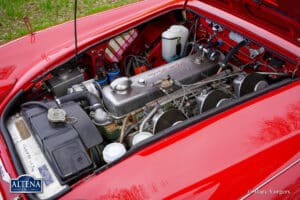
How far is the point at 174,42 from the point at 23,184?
1506 mm

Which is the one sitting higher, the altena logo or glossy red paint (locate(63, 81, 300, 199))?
the altena logo

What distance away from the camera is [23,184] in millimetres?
1434

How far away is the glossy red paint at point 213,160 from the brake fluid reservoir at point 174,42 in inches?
37.6

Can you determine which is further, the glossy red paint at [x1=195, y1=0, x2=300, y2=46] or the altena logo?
the glossy red paint at [x1=195, y1=0, x2=300, y2=46]

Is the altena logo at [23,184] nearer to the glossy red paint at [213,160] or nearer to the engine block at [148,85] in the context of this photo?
the glossy red paint at [213,160]

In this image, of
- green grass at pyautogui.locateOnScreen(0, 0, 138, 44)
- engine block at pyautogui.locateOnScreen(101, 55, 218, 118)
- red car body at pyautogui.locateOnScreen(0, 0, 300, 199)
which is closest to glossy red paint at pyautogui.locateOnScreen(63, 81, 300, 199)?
red car body at pyautogui.locateOnScreen(0, 0, 300, 199)

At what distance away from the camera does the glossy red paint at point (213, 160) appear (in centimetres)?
141

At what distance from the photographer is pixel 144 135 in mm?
1745

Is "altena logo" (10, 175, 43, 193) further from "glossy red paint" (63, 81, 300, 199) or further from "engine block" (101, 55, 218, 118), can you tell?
"engine block" (101, 55, 218, 118)

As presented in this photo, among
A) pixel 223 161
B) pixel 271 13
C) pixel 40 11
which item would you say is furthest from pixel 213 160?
pixel 40 11

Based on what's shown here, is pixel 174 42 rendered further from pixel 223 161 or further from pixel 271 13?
pixel 223 161

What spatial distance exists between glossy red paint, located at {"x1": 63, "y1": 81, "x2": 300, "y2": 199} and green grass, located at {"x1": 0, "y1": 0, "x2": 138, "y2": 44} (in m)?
3.95

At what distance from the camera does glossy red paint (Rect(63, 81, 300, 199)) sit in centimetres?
141

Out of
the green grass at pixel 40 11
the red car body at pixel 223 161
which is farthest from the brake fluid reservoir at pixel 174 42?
the green grass at pixel 40 11
